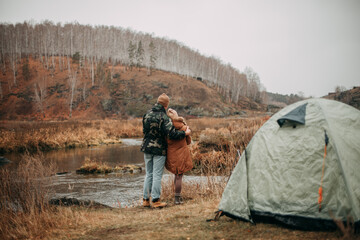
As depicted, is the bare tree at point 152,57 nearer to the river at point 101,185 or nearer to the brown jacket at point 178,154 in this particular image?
the river at point 101,185

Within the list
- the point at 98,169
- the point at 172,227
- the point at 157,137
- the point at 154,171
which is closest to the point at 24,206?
the point at 154,171

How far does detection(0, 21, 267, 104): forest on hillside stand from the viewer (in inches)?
2591

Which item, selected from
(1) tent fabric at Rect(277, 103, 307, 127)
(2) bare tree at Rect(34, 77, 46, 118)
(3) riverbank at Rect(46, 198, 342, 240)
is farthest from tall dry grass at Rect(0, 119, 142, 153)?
(2) bare tree at Rect(34, 77, 46, 118)

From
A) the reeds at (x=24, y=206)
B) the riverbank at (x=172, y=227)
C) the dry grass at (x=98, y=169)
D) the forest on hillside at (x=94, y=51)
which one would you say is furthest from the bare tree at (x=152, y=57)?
the riverbank at (x=172, y=227)

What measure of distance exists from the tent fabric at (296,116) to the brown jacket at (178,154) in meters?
2.16

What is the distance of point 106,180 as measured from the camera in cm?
1065

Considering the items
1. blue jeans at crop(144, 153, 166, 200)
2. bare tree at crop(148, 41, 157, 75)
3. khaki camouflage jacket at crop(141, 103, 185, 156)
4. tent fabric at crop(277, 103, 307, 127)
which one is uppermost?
bare tree at crop(148, 41, 157, 75)

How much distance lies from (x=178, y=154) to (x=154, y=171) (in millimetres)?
652

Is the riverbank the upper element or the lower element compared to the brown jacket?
lower

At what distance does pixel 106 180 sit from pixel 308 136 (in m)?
8.70

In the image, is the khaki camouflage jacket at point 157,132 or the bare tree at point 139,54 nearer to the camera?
the khaki camouflage jacket at point 157,132

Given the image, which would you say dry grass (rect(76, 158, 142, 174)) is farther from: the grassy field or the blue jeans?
the blue jeans

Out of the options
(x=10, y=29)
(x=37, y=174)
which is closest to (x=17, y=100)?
(x=10, y=29)

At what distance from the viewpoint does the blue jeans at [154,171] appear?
560 centimetres
